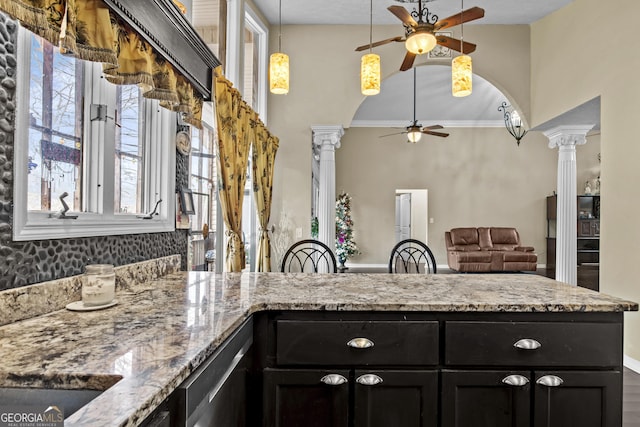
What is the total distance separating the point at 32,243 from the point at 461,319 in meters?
1.56

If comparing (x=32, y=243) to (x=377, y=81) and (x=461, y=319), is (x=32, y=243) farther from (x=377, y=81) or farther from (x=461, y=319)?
(x=377, y=81)

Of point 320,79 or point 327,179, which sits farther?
point 327,179

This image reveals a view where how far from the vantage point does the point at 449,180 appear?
9.60 m

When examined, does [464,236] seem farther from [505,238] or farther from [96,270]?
[96,270]

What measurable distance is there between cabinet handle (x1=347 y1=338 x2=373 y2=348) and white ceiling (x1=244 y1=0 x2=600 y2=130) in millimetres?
2406

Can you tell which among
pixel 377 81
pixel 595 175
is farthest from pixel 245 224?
pixel 595 175

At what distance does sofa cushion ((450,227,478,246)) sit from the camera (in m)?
8.85

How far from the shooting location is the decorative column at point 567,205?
5.01 meters

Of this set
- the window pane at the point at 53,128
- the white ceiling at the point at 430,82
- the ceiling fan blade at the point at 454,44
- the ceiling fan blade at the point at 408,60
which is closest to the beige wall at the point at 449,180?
the white ceiling at the point at 430,82

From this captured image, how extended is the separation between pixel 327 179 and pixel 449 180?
18.0ft

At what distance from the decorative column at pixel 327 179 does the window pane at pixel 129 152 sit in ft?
10.3

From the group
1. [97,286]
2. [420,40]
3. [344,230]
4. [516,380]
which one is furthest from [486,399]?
[344,230]

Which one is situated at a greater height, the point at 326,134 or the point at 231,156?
the point at 326,134

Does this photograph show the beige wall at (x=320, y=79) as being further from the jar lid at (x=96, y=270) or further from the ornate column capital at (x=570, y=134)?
the jar lid at (x=96, y=270)
